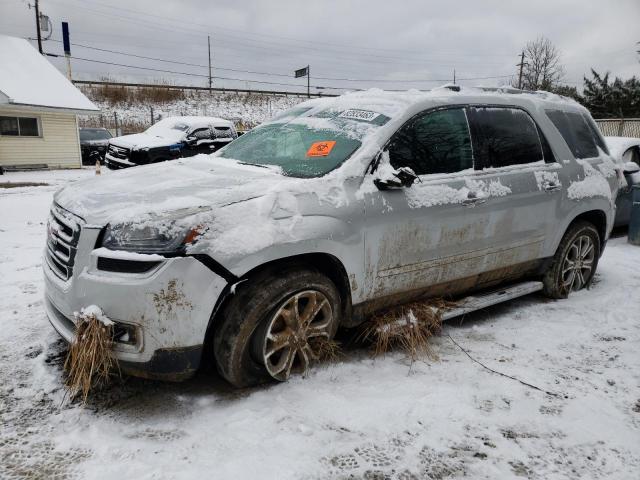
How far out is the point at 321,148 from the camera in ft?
11.1

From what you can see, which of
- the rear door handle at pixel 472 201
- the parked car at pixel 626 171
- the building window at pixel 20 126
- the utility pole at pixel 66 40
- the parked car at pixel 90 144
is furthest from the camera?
the utility pole at pixel 66 40

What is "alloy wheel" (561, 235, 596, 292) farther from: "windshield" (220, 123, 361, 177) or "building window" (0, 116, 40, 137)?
"building window" (0, 116, 40, 137)

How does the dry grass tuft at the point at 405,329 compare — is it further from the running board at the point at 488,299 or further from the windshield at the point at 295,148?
the windshield at the point at 295,148

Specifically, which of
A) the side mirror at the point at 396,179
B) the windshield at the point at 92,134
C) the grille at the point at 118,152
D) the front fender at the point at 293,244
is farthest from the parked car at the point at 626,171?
the windshield at the point at 92,134

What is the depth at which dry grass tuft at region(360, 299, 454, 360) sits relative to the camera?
341 cm

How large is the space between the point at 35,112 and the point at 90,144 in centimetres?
289

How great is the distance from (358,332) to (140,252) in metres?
1.77

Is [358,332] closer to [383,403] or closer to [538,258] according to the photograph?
[383,403]

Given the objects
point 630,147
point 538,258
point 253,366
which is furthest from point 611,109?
point 253,366

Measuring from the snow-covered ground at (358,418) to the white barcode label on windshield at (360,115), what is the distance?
5.45ft

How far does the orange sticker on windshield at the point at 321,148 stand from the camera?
3324 mm

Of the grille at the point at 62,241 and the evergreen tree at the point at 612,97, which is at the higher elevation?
the evergreen tree at the point at 612,97

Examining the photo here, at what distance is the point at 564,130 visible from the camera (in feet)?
14.6

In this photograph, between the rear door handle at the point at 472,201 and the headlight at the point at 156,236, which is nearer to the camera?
the headlight at the point at 156,236
